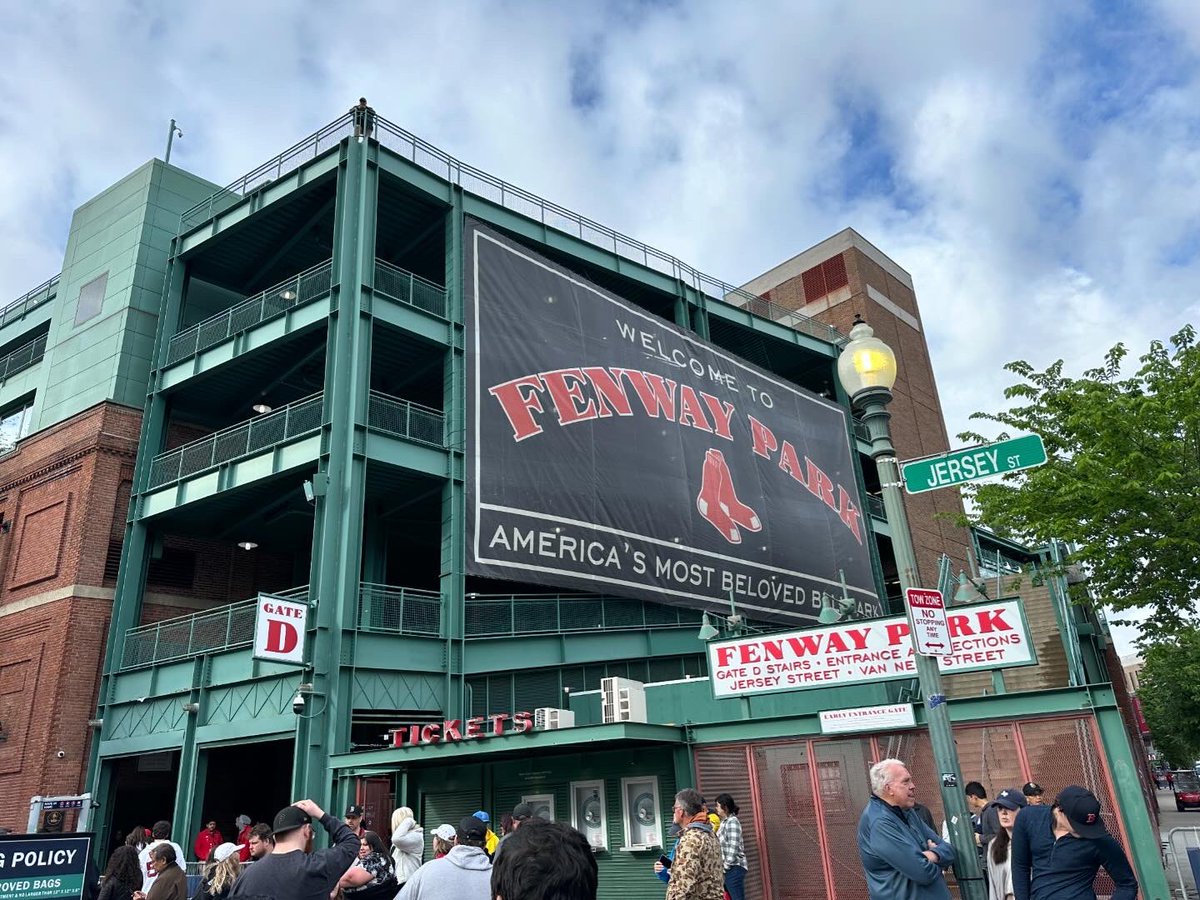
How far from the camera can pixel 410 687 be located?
811 inches

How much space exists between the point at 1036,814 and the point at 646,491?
20.7 meters

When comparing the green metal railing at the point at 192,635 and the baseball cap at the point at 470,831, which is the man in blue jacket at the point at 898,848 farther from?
the green metal railing at the point at 192,635

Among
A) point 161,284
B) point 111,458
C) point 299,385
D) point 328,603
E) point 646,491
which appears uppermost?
point 161,284

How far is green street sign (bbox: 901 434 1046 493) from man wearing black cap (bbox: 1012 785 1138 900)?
2609 millimetres

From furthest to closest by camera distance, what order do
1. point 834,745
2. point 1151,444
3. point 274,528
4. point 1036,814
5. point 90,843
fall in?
point 274,528, point 1151,444, point 834,745, point 90,843, point 1036,814

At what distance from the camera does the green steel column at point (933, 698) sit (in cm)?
598

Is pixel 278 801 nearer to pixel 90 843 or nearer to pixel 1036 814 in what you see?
pixel 90 843

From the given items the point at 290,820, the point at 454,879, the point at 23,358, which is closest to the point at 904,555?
the point at 454,879

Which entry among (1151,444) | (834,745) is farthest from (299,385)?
(1151,444)

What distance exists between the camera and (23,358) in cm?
3378

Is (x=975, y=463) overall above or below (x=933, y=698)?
above

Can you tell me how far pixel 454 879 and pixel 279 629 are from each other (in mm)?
14217

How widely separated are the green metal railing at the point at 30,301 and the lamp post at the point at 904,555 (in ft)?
110

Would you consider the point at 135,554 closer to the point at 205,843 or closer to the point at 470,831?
the point at 205,843
